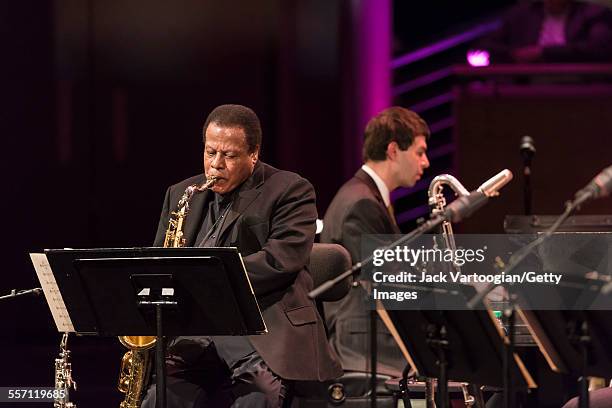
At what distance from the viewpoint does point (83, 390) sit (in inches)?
256

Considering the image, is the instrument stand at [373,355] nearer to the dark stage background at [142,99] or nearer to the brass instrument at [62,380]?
the brass instrument at [62,380]

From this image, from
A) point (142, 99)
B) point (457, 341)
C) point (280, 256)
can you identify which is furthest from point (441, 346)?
point (142, 99)

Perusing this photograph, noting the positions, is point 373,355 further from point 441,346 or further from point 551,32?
point 551,32

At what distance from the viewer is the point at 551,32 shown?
798cm

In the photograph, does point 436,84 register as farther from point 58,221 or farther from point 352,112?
point 58,221

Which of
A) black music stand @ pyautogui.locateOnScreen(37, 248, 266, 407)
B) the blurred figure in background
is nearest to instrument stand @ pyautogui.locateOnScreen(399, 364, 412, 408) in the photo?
black music stand @ pyautogui.locateOnScreen(37, 248, 266, 407)

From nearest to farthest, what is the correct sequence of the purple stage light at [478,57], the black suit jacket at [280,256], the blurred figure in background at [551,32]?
the black suit jacket at [280,256], the blurred figure in background at [551,32], the purple stage light at [478,57]

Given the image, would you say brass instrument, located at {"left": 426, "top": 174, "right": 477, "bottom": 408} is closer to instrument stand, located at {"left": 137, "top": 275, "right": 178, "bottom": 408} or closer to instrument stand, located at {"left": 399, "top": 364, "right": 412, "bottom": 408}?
instrument stand, located at {"left": 399, "top": 364, "right": 412, "bottom": 408}

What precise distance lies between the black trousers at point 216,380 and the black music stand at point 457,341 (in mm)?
776

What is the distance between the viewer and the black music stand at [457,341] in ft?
12.5

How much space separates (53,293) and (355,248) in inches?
67.4

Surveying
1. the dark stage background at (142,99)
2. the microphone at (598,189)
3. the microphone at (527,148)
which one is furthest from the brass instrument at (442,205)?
the dark stage background at (142,99)

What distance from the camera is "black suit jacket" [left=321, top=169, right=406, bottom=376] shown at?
524 centimetres

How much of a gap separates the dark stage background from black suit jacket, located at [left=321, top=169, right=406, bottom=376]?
2.05m
